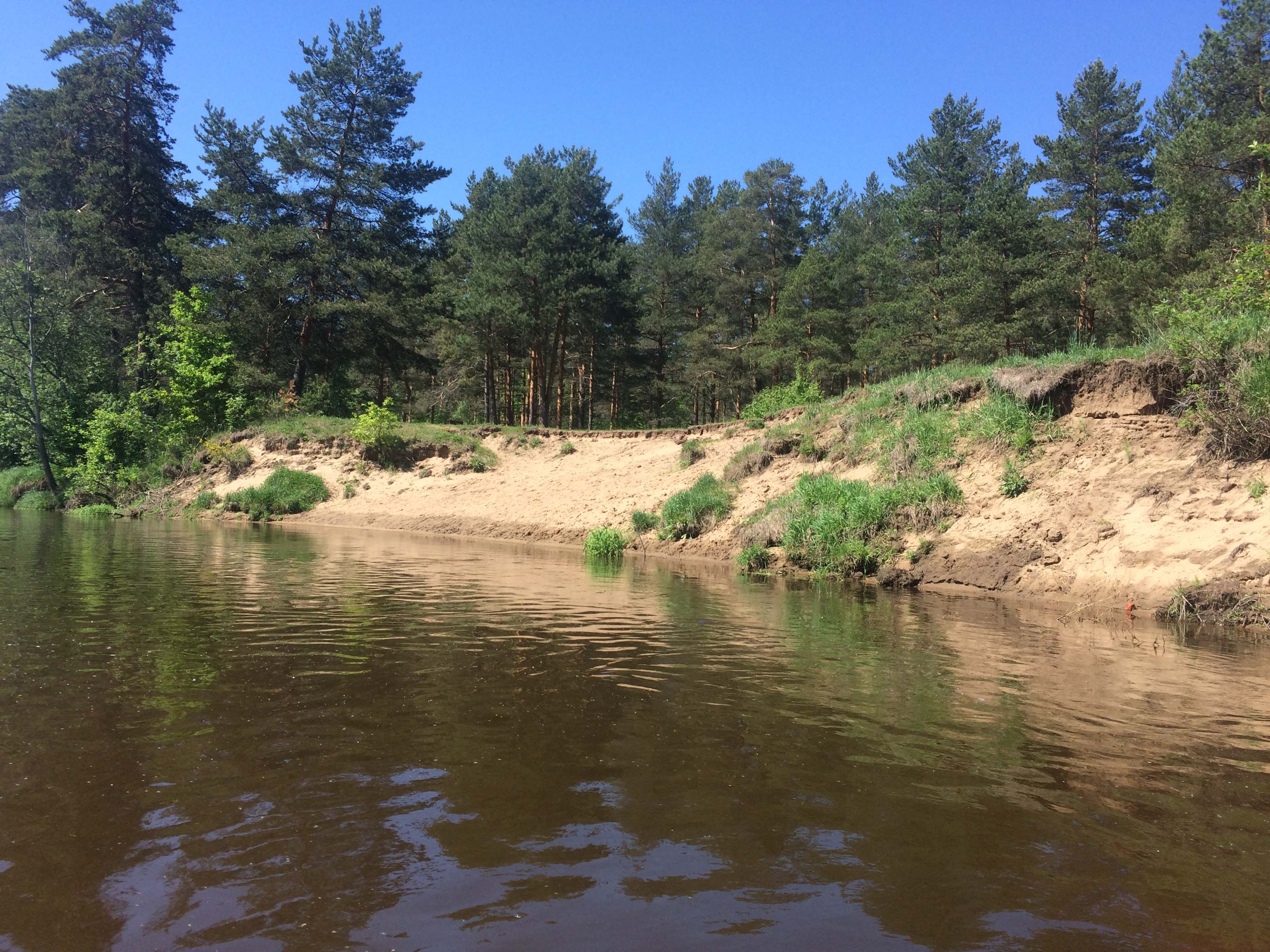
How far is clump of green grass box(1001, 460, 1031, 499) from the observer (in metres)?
15.9

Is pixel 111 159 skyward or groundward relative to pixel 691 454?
skyward

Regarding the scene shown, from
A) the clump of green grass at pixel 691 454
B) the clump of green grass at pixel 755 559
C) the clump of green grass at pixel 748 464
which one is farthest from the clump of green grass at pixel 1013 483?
the clump of green grass at pixel 691 454

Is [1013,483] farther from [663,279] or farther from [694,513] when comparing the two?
Answer: [663,279]

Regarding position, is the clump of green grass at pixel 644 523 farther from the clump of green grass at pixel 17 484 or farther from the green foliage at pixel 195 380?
the clump of green grass at pixel 17 484

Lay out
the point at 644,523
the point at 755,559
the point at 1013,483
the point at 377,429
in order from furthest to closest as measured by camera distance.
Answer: the point at 377,429, the point at 644,523, the point at 755,559, the point at 1013,483

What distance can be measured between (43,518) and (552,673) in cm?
2822

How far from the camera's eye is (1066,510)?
14.6m

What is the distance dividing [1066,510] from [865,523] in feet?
12.3

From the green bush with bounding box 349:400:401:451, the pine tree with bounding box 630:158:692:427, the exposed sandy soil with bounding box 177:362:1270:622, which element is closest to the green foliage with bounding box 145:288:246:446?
the green bush with bounding box 349:400:401:451

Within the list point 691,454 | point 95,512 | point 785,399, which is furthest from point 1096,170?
point 95,512

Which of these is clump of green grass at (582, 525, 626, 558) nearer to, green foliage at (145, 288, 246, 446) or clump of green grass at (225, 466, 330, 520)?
clump of green grass at (225, 466, 330, 520)

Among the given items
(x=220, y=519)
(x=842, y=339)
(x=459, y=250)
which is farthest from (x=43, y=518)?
(x=842, y=339)

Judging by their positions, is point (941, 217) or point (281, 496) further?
point (941, 217)

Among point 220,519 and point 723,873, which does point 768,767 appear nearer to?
point 723,873
